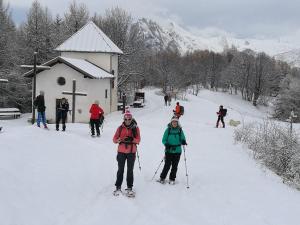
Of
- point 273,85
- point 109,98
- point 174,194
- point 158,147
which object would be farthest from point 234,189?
point 273,85

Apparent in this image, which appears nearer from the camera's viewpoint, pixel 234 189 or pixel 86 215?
pixel 86 215

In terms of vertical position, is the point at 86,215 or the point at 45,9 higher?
the point at 45,9

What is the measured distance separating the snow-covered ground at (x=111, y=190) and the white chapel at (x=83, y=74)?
14251mm

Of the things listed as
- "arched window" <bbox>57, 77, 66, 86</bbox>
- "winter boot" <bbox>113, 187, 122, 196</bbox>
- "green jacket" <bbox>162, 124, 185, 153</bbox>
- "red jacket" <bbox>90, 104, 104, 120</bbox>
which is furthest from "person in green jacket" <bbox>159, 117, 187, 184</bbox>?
"arched window" <bbox>57, 77, 66, 86</bbox>

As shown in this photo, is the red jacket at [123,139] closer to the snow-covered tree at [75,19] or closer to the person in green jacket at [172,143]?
the person in green jacket at [172,143]

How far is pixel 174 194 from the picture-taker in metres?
9.45

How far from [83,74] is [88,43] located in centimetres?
872

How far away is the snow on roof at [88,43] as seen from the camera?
1516 inches

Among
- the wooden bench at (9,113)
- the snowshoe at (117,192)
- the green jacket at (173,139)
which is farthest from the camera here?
the wooden bench at (9,113)

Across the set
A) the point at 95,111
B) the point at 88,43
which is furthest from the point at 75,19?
the point at 95,111

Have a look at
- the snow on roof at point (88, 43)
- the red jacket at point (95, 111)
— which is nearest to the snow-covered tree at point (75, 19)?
the snow on roof at point (88, 43)

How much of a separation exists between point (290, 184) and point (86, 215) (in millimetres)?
7041

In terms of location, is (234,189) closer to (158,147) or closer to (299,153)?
(299,153)

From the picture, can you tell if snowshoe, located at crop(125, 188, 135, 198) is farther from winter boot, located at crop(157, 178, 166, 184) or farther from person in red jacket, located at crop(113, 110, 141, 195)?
winter boot, located at crop(157, 178, 166, 184)
